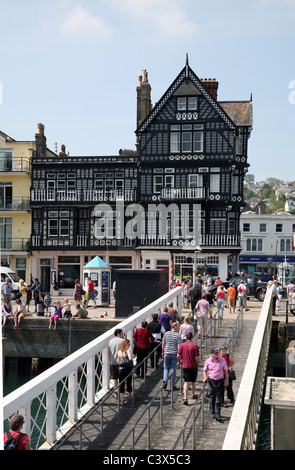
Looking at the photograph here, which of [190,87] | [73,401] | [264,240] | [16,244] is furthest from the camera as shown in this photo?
[264,240]

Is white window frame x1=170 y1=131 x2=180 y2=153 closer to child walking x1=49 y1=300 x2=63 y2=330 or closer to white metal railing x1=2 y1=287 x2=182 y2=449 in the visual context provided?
child walking x1=49 y1=300 x2=63 y2=330

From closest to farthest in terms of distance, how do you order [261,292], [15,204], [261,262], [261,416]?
[261,416], [261,292], [15,204], [261,262]

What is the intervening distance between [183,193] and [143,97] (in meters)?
9.89

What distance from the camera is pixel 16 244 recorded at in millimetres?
50312

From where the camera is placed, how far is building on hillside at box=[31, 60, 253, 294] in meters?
47.8

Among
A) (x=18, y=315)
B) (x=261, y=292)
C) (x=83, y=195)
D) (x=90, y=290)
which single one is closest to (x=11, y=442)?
(x=18, y=315)

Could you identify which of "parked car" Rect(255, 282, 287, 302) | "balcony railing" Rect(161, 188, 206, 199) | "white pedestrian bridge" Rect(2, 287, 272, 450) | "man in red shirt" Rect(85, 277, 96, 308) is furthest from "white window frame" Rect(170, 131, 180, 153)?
"white pedestrian bridge" Rect(2, 287, 272, 450)

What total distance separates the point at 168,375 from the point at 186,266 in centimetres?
3365

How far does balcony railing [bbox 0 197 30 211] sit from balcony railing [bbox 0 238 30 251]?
257cm

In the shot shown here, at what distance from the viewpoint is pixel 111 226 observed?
162 feet

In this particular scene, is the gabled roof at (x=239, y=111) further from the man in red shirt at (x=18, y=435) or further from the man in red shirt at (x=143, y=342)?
the man in red shirt at (x=18, y=435)

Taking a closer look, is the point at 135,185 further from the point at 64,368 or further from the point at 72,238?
the point at 64,368

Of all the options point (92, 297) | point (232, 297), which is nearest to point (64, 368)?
point (232, 297)

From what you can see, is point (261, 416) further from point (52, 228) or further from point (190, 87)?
point (190, 87)
